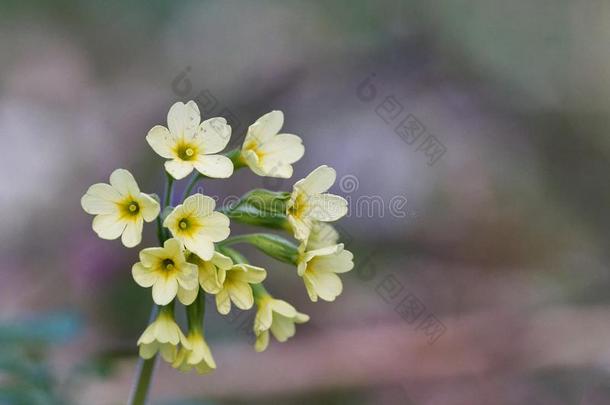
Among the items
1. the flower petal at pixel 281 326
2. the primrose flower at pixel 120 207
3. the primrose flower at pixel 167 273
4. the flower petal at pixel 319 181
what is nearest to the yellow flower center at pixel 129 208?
the primrose flower at pixel 120 207

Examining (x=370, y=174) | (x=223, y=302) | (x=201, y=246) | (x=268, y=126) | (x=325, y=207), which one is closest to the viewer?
(x=201, y=246)

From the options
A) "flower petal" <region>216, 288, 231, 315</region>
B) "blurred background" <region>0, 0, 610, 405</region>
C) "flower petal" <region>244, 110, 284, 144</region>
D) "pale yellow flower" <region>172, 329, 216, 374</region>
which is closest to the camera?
"flower petal" <region>216, 288, 231, 315</region>

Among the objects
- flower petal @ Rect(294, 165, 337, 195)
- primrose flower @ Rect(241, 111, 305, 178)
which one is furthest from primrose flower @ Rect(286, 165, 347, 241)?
primrose flower @ Rect(241, 111, 305, 178)

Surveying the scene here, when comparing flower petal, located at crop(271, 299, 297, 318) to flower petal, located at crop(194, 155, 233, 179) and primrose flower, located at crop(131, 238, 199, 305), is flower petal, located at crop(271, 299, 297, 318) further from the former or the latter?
flower petal, located at crop(194, 155, 233, 179)

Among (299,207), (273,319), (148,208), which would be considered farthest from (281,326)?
(148,208)

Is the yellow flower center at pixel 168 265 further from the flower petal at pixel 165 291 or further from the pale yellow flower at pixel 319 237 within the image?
the pale yellow flower at pixel 319 237

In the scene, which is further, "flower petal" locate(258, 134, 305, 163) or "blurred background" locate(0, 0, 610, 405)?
"blurred background" locate(0, 0, 610, 405)

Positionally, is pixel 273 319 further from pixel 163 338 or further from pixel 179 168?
pixel 179 168

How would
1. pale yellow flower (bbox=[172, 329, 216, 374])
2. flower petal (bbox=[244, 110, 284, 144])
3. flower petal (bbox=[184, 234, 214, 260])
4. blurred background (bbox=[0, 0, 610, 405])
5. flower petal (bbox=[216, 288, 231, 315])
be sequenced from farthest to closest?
blurred background (bbox=[0, 0, 610, 405]) < flower petal (bbox=[244, 110, 284, 144]) < pale yellow flower (bbox=[172, 329, 216, 374]) < flower petal (bbox=[216, 288, 231, 315]) < flower petal (bbox=[184, 234, 214, 260])

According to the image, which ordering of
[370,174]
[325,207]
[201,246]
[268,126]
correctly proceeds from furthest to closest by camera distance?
[370,174] < [268,126] < [325,207] < [201,246]
